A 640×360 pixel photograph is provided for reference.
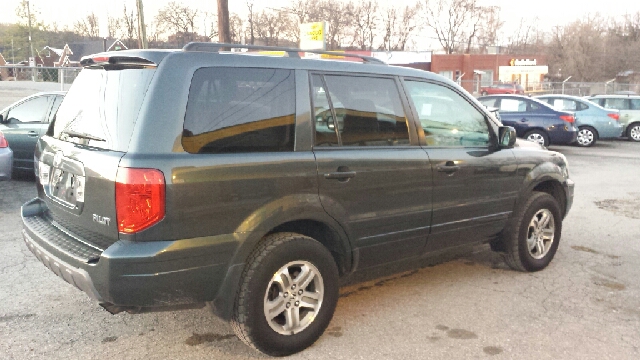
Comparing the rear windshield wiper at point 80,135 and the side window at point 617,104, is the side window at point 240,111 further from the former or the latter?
the side window at point 617,104

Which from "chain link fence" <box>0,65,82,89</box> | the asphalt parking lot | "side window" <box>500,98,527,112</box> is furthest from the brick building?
the asphalt parking lot

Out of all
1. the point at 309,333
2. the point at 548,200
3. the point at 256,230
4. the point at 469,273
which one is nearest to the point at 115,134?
the point at 256,230

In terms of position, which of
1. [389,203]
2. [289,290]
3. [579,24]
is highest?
[579,24]

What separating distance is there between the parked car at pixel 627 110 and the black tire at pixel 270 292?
726 inches

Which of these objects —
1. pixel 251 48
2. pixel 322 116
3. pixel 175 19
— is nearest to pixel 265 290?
pixel 322 116

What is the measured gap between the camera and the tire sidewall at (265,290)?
3334 mm

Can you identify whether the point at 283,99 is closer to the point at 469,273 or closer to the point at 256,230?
the point at 256,230

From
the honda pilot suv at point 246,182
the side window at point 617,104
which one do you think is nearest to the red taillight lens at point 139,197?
the honda pilot suv at point 246,182

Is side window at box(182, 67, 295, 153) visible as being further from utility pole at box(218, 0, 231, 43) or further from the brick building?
the brick building

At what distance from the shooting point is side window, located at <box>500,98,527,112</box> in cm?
1602

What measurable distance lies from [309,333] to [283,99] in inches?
59.0

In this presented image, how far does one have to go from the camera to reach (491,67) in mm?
66688

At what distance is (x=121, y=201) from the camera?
2980 millimetres

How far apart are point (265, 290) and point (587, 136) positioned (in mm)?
16874
